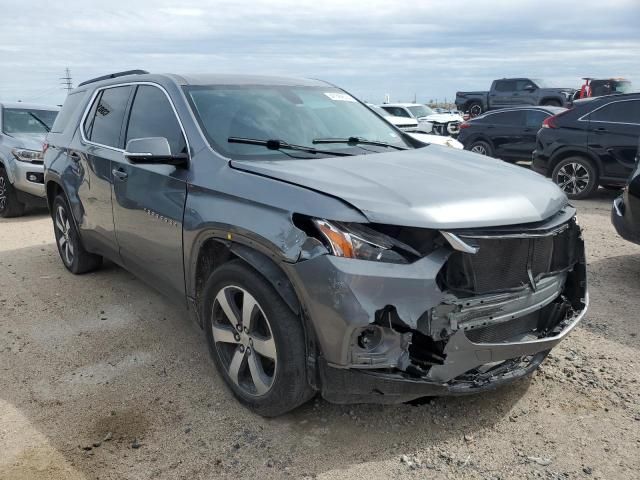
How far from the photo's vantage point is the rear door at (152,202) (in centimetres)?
340

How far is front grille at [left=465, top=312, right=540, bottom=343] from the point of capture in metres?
2.61

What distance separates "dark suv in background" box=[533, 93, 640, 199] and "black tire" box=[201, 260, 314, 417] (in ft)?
26.2

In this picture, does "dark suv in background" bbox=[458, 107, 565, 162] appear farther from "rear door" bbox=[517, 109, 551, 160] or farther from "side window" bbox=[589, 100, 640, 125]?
"side window" bbox=[589, 100, 640, 125]

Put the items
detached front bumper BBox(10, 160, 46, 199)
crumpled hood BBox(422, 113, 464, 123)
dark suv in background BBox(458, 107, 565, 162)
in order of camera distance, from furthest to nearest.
A: crumpled hood BBox(422, 113, 464, 123), dark suv in background BBox(458, 107, 565, 162), detached front bumper BBox(10, 160, 46, 199)

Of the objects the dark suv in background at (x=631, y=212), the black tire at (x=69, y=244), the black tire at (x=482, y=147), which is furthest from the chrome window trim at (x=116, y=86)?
the black tire at (x=482, y=147)

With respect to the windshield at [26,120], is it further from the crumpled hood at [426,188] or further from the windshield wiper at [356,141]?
the crumpled hood at [426,188]

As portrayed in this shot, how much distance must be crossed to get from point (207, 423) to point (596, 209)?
768 centimetres

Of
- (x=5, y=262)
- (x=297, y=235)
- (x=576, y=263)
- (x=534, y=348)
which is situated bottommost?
(x=5, y=262)

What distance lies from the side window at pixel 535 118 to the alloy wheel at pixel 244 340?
11.0m

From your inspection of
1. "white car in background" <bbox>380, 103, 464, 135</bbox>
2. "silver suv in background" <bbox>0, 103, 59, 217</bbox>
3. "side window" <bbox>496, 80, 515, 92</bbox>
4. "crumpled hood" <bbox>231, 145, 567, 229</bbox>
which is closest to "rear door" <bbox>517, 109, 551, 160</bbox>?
"white car in background" <bbox>380, 103, 464, 135</bbox>

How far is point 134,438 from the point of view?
2869 mm

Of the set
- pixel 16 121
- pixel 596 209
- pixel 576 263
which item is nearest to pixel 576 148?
pixel 596 209

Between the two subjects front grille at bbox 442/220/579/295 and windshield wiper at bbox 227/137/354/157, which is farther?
windshield wiper at bbox 227/137/354/157

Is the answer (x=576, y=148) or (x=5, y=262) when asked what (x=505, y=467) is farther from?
(x=576, y=148)
